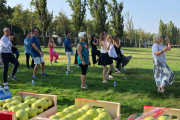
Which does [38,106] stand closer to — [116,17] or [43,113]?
[43,113]

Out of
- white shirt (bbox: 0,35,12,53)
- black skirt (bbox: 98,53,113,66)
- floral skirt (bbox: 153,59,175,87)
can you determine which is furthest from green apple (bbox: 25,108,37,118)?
black skirt (bbox: 98,53,113,66)

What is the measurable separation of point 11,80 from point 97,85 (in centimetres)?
365

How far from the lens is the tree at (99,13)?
48.9m

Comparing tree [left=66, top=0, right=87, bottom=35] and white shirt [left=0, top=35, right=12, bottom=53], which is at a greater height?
tree [left=66, top=0, right=87, bottom=35]

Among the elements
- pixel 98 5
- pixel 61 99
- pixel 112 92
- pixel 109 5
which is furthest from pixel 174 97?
pixel 109 5

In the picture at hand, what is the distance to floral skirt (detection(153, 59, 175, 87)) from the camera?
18.8 feet

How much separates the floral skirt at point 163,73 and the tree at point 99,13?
1739 inches

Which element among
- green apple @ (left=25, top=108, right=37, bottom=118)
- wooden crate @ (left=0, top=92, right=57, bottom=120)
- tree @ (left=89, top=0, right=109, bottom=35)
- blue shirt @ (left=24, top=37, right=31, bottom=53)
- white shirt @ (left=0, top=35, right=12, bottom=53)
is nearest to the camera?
wooden crate @ (left=0, top=92, right=57, bottom=120)

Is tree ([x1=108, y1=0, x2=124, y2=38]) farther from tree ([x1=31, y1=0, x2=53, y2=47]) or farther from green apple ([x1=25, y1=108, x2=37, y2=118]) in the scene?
green apple ([x1=25, y1=108, x2=37, y2=118])

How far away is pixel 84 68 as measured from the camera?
652cm

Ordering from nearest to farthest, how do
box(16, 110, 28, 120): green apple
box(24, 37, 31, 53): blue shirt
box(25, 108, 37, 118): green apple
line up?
box(16, 110, 28, 120): green apple, box(25, 108, 37, 118): green apple, box(24, 37, 31, 53): blue shirt

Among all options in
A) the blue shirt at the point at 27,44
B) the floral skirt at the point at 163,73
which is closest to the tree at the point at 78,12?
the blue shirt at the point at 27,44

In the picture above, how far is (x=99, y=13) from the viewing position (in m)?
49.0

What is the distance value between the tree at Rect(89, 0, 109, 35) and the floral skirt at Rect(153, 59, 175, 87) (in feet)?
145
